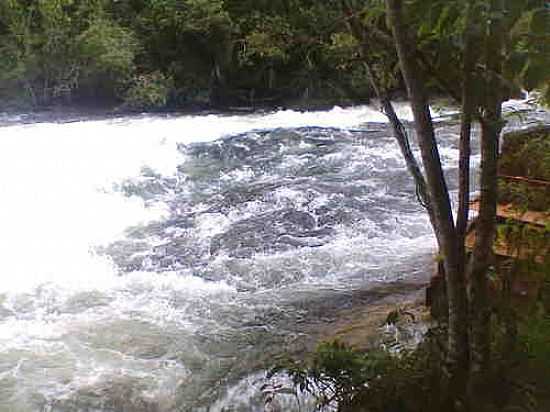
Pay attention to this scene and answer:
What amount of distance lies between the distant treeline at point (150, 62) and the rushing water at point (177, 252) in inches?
126

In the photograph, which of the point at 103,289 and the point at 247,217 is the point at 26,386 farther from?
the point at 247,217

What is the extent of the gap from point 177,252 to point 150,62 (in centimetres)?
976

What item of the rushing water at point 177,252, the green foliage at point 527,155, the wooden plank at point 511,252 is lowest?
the rushing water at point 177,252

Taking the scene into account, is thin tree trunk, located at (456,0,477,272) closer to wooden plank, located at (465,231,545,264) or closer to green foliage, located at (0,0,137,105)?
wooden plank, located at (465,231,545,264)

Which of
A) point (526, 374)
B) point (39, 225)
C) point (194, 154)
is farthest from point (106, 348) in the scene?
point (194, 154)

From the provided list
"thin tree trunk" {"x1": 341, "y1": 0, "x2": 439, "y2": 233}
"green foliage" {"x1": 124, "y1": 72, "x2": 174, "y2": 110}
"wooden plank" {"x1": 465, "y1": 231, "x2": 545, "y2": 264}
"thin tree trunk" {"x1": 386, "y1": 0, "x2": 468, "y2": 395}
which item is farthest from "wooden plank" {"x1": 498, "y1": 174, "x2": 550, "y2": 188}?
"green foliage" {"x1": 124, "y1": 72, "x2": 174, "y2": 110}

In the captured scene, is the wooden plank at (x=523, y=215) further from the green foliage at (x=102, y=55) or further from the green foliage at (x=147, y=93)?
the green foliage at (x=102, y=55)

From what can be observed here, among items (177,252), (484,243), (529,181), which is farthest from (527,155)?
(177,252)

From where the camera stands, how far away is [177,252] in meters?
6.03

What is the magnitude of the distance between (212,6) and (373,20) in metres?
12.1

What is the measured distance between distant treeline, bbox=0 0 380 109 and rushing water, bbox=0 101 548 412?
3199mm

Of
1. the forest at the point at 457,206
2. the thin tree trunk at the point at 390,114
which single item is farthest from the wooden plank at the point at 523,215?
the thin tree trunk at the point at 390,114

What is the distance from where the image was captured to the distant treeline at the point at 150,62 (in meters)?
13.7

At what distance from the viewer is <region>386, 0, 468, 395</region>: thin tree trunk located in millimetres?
2336
